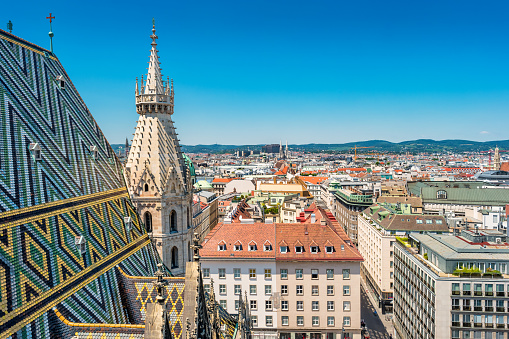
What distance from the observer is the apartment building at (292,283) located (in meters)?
45.9

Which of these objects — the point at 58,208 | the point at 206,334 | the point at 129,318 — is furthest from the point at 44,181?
the point at 206,334

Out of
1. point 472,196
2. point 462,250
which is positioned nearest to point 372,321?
point 462,250

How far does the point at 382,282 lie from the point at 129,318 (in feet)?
178

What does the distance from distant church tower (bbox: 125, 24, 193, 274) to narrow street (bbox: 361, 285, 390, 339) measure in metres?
38.2

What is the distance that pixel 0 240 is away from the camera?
14.0m

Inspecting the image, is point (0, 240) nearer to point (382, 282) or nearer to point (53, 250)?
point (53, 250)

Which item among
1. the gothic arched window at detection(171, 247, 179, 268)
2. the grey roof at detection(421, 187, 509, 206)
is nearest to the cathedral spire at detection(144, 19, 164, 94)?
the gothic arched window at detection(171, 247, 179, 268)

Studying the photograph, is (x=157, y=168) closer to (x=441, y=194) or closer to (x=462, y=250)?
(x=462, y=250)

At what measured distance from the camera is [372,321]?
6084 cm

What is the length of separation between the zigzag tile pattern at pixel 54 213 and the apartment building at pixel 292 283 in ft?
70.5

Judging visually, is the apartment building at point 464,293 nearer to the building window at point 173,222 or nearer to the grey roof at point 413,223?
the grey roof at point 413,223

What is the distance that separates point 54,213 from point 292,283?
33386 millimetres

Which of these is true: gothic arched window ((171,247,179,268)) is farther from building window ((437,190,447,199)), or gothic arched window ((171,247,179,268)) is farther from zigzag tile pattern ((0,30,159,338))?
building window ((437,190,447,199))

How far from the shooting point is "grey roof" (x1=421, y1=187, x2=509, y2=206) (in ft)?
305
